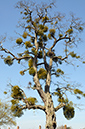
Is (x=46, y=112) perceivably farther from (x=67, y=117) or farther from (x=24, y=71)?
(x=24, y=71)

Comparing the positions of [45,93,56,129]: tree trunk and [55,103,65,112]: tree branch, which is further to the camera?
[55,103,65,112]: tree branch

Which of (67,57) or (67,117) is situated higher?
(67,57)

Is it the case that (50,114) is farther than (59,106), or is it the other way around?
(59,106)

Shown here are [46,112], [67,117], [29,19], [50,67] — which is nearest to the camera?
[46,112]

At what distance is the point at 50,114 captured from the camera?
8828 millimetres

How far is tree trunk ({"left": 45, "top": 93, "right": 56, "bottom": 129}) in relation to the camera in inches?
341

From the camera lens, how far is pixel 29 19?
1124cm

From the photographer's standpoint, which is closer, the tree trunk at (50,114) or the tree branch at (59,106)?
the tree trunk at (50,114)

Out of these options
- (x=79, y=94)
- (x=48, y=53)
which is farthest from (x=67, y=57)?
(x=79, y=94)

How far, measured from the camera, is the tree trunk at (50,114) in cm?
867

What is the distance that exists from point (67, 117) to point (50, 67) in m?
2.62

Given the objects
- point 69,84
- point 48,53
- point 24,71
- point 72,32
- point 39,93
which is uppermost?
point 72,32

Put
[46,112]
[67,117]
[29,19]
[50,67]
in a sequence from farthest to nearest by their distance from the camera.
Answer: [29,19]
[50,67]
[67,117]
[46,112]

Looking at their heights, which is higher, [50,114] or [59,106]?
[59,106]
